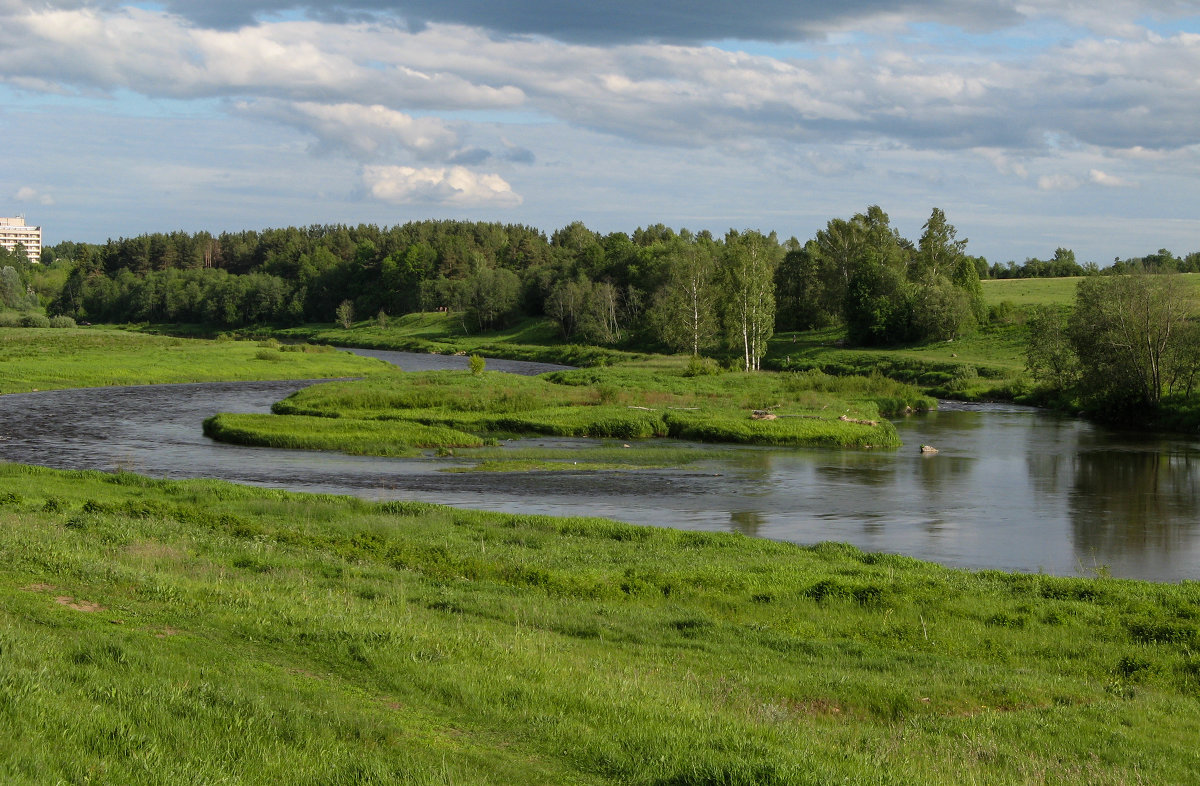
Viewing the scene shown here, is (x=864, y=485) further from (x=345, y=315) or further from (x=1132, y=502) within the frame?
(x=345, y=315)

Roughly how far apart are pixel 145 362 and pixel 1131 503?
8598 cm

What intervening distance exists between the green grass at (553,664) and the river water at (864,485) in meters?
7.31

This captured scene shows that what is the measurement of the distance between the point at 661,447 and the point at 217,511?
27.0 m

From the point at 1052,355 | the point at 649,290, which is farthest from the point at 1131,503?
the point at 649,290

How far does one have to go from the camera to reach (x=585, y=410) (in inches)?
2299

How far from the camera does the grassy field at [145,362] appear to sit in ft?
273

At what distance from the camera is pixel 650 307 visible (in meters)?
133

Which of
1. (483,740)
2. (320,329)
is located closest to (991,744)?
(483,740)

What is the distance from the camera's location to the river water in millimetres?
30203

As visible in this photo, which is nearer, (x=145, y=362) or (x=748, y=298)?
(x=748, y=298)

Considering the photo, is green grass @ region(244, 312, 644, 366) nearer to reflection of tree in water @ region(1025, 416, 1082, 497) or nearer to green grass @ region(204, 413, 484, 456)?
reflection of tree in water @ region(1025, 416, 1082, 497)

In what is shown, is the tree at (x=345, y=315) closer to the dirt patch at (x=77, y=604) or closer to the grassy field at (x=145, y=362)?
the grassy field at (x=145, y=362)

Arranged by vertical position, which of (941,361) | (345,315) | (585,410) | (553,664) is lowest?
(585,410)

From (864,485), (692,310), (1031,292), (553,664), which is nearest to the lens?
(553,664)
